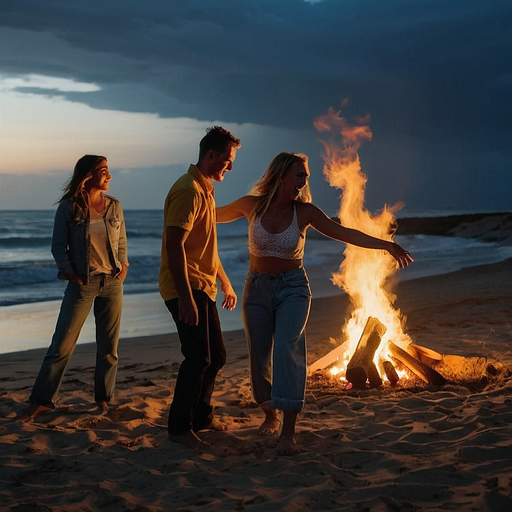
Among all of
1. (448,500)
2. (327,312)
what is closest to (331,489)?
(448,500)

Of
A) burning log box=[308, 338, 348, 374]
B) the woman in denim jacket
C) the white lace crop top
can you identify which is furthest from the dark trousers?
burning log box=[308, 338, 348, 374]

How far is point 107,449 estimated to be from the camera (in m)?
5.04

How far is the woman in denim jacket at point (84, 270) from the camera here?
18.8 feet

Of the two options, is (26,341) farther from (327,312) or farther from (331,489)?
(331,489)

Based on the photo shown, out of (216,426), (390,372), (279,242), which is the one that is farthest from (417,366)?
(279,242)

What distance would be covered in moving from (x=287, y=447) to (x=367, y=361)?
234cm

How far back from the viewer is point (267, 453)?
4.91 m

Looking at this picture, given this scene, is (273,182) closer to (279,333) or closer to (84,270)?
(279,333)

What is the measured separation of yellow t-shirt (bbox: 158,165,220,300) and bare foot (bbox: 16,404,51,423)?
1.68 meters

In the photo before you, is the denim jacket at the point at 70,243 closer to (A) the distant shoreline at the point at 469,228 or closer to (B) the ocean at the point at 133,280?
(B) the ocean at the point at 133,280

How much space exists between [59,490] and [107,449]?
79 cm

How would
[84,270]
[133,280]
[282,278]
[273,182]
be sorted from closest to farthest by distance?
1. [282,278]
2. [273,182]
3. [84,270]
4. [133,280]

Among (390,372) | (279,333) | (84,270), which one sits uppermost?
(84,270)

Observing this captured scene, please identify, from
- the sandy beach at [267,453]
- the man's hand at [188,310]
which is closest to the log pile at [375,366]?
the sandy beach at [267,453]
